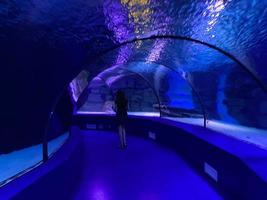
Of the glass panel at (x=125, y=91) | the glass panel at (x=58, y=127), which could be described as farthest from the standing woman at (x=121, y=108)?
the glass panel at (x=125, y=91)

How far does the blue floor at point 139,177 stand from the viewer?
180 inches

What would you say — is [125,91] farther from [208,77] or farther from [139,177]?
[139,177]

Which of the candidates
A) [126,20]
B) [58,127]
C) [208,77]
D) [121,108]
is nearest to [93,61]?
[126,20]

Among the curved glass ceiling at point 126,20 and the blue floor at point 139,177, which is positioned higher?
the curved glass ceiling at point 126,20

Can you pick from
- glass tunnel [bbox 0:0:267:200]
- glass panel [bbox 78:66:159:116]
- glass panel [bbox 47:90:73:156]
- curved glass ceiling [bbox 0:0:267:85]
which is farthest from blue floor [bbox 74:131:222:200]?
glass panel [bbox 78:66:159:116]

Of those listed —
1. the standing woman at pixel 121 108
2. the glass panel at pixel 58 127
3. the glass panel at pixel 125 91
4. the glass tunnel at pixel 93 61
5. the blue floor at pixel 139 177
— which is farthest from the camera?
the glass panel at pixel 125 91

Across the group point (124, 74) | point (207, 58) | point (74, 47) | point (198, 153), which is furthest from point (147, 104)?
point (74, 47)

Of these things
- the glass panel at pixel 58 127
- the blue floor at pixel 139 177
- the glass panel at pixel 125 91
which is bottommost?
the blue floor at pixel 139 177

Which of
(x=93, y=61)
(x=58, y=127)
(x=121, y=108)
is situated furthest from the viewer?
(x=121, y=108)

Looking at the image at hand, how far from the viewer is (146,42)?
7.41 metres

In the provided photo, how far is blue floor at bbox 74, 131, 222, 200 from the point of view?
458 centimetres

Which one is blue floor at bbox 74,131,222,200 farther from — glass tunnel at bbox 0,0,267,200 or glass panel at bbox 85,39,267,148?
glass panel at bbox 85,39,267,148

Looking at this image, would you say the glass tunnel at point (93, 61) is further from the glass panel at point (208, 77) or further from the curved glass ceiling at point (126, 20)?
the glass panel at point (208, 77)

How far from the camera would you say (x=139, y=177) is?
5.63 m
